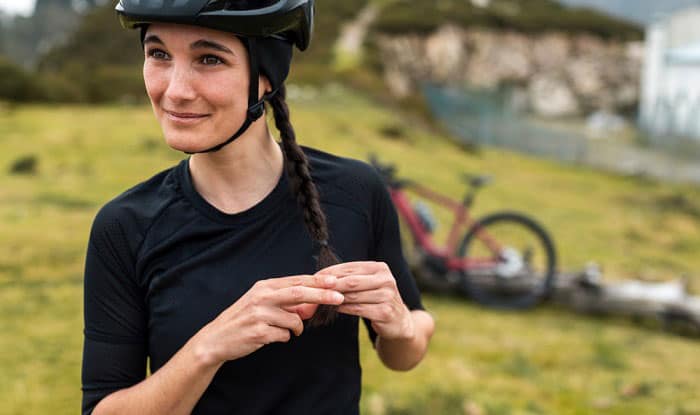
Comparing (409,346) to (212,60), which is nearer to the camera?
(212,60)

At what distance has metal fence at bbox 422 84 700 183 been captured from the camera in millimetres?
22766

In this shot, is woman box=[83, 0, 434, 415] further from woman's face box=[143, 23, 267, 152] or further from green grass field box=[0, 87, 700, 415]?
green grass field box=[0, 87, 700, 415]

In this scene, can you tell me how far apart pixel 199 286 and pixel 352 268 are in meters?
0.38

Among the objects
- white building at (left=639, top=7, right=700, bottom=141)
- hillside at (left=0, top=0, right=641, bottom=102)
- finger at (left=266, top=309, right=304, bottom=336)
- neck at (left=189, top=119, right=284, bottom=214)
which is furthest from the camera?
white building at (left=639, top=7, right=700, bottom=141)

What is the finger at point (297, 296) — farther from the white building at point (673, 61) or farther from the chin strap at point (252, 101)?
the white building at point (673, 61)

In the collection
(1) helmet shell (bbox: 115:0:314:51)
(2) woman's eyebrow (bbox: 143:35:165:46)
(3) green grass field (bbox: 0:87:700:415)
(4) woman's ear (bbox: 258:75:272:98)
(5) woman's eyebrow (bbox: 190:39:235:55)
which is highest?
(1) helmet shell (bbox: 115:0:314:51)

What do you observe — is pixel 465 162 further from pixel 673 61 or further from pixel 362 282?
pixel 673 61

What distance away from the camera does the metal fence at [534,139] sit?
22.8 metres

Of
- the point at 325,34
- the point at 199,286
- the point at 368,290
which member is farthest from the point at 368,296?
the point at 325,34

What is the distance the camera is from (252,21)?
5.95ft

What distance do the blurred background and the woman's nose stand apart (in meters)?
3.97

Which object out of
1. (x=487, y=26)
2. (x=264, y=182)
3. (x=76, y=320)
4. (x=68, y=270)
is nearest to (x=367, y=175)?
(x=264, y=182)

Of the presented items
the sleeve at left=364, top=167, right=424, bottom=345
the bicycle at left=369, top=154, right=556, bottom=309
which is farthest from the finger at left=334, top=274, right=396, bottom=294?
the bicycle at left=369, top=154, right=556, bottom=309

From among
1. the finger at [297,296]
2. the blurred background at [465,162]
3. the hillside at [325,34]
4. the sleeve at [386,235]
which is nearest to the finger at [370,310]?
the finger at [297,296]
